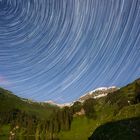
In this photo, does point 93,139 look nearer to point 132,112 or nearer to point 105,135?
point 105,135

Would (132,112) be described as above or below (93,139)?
above

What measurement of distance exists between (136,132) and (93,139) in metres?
21.7

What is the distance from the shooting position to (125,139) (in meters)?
71.1

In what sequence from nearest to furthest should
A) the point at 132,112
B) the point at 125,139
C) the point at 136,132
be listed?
the point at 125,139
the point at 136,132
the point at 132,112

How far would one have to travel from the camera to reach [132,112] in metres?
146

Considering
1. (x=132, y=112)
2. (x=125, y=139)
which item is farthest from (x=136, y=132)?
(x=132, y=112)

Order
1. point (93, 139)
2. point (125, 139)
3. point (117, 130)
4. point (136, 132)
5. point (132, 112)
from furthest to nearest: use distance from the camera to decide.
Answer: point (132, 112) < point (93, 139) < point (117, 130) < point (136, 132) < point (125, 139)

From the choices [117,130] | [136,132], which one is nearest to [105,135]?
[117,130]

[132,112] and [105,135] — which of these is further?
[132,112]

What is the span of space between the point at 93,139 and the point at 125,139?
2509 cm

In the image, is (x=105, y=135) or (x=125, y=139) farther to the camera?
(x=105, y=135)

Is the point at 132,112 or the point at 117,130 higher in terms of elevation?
the point at 132,112

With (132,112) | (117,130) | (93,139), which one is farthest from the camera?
(132,112)

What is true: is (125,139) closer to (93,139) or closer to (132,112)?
(93,139)
